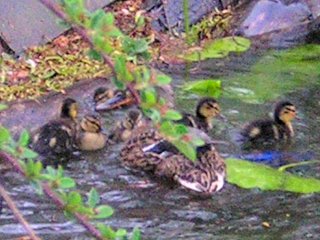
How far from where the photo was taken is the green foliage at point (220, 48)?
7823 mm

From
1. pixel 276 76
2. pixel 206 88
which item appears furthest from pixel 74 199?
pixel 276 76

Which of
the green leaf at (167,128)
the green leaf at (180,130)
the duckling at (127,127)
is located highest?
the green leaf at (167,128)

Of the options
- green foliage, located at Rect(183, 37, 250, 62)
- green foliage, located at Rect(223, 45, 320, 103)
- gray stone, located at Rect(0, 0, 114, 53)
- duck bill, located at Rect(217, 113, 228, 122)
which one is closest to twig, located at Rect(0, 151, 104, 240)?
duck bill, located at Rect(217, 113, 228, 122)

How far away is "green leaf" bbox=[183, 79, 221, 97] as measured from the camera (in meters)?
6.91

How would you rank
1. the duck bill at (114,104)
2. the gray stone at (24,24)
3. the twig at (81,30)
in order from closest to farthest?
the twig at (81,30), the duck bill at (114,104), the gray stone at (24,24)

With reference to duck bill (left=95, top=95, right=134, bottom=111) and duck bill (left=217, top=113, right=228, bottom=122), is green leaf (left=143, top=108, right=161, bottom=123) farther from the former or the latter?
duck bill (left=95, top=95, right=134, bottom=111)

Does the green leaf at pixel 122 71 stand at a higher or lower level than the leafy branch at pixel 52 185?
higher

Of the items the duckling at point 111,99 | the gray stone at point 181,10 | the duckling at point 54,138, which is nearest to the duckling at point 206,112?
the duckling at point 111,99

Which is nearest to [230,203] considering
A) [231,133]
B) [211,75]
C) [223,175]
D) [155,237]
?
[223,175]

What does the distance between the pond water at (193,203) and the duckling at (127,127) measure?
0.13m

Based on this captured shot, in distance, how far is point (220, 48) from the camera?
8.01 metres

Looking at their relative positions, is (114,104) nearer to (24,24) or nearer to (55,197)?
(24,24)

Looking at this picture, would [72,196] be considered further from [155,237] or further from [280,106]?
[280,106]

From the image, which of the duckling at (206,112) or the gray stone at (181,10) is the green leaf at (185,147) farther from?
the gray stone at (181,10)
